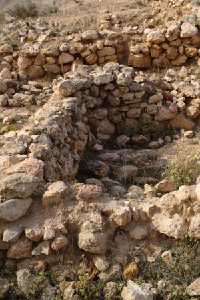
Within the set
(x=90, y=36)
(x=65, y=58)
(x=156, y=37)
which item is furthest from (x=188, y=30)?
(x=65, y=58)

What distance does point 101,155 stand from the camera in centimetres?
718

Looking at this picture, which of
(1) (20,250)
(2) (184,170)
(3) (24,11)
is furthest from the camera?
(3) (24,11)

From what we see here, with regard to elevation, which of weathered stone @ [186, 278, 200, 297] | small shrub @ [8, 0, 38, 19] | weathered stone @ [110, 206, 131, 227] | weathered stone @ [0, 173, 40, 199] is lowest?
weathered stone @ [186, 278, 200, 297]

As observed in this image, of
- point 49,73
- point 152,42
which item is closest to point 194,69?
point 152,42

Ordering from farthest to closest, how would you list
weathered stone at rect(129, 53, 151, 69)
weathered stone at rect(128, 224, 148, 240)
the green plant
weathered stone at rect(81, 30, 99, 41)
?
1. weathered stone at rect(81, 30, 99, 41)
2. weathered stone at rect(129, 53, 151, 69)
3. weathered stone at rect(128, 224, 148, 240)
4. the green plant

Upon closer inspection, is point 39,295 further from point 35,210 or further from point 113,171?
point 113,171

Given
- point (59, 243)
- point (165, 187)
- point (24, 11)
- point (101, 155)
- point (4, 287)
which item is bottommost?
point (101, 155)

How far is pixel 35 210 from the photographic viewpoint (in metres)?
→ 4.66

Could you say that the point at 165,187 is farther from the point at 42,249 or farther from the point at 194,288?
Answer: the point at 42,249

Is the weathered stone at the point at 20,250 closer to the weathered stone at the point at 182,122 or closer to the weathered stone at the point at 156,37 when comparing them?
the weathered stone at the point at 182,122

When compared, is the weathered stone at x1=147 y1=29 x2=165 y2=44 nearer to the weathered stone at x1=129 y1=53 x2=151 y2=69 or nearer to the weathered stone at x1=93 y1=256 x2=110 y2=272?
the weathered stone at x1=129 y1=53 x2=151 y2=69

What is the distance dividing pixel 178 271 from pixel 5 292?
4.70ft

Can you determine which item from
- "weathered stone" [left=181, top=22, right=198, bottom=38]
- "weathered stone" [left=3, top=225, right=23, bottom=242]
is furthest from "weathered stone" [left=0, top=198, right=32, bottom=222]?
"weathered stone" [left=181, top=22, right=198, bottom=38]

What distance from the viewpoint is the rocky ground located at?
425 centimetres
